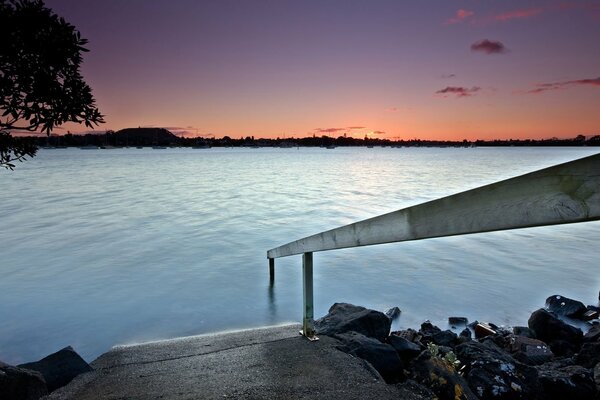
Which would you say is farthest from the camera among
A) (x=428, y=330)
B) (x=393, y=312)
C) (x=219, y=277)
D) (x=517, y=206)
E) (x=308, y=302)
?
(x=219, y=277)

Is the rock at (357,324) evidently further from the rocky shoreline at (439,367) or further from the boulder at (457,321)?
the boulder at (457,321)

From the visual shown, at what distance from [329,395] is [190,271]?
34.6 feet

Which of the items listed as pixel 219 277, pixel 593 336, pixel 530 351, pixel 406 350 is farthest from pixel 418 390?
pixel 219 277

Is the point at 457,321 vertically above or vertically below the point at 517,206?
below

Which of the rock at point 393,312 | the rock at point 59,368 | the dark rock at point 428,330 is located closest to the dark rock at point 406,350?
the dark rock at point 428,330

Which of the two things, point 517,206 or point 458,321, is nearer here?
point 517,206

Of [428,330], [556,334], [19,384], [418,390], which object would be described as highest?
[418,390]

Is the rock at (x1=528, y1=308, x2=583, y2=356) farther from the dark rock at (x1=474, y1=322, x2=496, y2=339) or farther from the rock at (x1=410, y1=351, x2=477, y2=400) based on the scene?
the rock at (x1=410, y1=351, x2=477, y2=400)

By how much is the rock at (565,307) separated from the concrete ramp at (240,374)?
718 centimetres

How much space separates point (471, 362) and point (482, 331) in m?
3.53

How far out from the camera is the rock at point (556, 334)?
258 inches

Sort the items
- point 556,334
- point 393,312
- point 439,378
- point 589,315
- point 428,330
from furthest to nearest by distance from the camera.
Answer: point 393,312
point 589,315
point 428,330
point 556,334
point 439,378

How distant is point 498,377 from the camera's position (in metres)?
4.04

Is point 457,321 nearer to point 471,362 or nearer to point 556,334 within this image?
point 556,334
